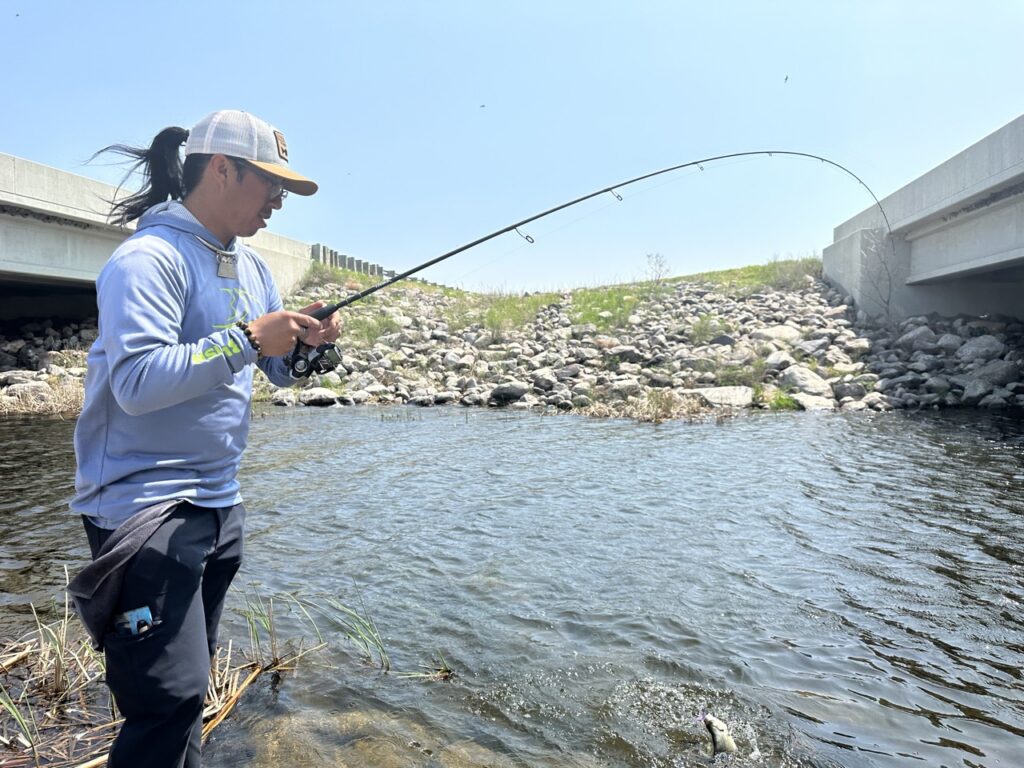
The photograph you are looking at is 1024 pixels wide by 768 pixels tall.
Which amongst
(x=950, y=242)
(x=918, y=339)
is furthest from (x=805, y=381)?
(x=950, y=242)

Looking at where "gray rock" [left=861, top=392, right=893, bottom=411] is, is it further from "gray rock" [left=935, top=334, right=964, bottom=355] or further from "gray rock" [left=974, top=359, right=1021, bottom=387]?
"gray rock" [left=935, top=334, right=964, bottom=355]

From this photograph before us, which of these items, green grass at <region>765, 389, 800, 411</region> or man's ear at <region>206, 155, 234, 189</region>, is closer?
man's ear at <region>206, 155, 234, 189</region>

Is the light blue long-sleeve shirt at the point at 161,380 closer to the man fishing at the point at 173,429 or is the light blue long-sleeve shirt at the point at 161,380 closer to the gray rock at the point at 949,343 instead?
the man fishing at the point at 173,429

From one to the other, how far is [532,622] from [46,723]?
240 cm

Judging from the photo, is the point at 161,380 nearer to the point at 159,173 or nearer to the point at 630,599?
the point at 159,173

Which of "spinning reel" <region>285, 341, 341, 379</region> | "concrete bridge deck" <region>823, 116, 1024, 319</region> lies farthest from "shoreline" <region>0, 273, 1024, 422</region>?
"spinning reel" <region>285, 341, 341, 379</region>

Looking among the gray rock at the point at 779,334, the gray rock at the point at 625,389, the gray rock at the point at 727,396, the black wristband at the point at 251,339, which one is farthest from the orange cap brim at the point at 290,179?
the gray rock at the point at 779,334

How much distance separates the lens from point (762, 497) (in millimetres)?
7168

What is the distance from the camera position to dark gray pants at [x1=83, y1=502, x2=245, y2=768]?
5.81 ft

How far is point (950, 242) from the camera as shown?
15.6 m

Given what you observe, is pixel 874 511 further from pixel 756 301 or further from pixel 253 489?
pixel 756 301

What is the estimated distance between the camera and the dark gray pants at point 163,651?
1.77 meters

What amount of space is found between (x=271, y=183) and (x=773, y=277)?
2458cm

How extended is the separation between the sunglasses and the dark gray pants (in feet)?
3.17
